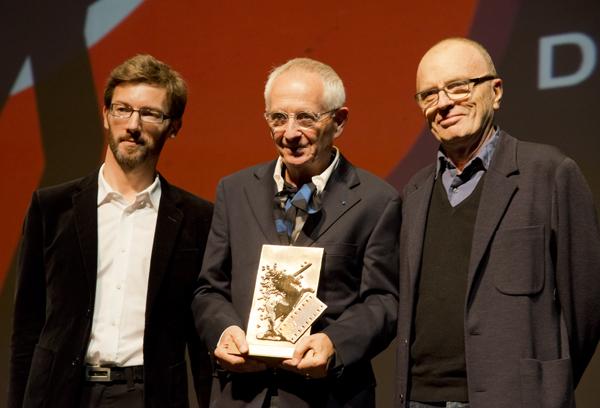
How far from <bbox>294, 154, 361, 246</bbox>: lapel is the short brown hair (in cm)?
65

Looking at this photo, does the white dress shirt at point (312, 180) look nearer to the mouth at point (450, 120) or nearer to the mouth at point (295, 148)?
the mouth at point (295, 148)

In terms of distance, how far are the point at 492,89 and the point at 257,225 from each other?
76 centimetres

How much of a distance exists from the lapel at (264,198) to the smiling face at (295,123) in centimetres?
10

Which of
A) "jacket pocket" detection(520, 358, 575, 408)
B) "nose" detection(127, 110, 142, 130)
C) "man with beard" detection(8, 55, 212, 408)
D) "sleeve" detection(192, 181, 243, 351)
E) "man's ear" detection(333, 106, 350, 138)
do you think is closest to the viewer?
"jacket pocket" detection(520, 358, 575, 408)

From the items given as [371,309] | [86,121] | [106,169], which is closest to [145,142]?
[106,169]

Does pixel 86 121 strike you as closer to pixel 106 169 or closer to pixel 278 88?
pixel 106 169

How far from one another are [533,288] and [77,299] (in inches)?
52.8

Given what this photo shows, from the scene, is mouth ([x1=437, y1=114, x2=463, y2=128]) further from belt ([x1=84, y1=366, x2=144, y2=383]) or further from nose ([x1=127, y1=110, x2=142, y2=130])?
belt ([x1=84, y1=366, x2=144, y2=383])

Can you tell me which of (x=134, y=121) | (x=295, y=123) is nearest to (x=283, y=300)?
(x=295, y=123)

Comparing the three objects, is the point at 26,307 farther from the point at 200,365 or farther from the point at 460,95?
the point at 460,95

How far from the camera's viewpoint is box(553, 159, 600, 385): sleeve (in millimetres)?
2107

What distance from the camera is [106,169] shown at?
2.71 meters

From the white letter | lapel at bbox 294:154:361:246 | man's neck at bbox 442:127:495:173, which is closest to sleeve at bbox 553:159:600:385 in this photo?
man's neck at bbox 442:127:495:173

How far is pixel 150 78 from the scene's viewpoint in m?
2.67
